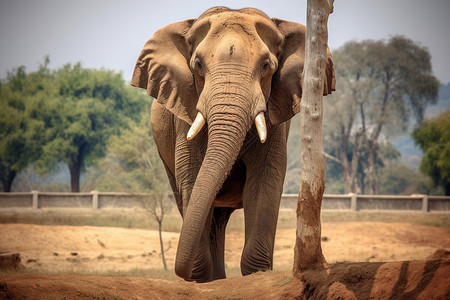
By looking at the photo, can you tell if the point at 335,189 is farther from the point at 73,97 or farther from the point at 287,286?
the point at 287,286

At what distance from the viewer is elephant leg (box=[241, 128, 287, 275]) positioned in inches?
308

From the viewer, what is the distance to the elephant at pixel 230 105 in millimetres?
6875

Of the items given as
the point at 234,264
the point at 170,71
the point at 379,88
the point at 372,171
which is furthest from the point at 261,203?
the point at 379,88

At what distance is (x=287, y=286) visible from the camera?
6.07m

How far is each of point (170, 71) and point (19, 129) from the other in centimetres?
3941

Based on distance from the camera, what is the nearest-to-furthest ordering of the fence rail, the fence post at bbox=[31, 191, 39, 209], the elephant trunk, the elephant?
the elephant trunk < the elephant < the fence post at bbox=[31, 191, 39, 209] < the fence rail

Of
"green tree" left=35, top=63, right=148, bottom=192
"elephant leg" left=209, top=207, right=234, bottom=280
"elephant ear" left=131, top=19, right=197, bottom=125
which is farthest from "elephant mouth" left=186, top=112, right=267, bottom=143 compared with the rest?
"green tree" left=35, top=63, right=148, bottom=192

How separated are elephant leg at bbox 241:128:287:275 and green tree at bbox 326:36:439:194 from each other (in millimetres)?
45084

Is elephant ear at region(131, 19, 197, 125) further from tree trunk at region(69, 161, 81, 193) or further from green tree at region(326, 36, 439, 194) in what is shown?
green tree at region(326, 36, 439, 194)

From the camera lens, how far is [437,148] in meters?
43.4

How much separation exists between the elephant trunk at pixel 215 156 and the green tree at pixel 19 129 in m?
39.7

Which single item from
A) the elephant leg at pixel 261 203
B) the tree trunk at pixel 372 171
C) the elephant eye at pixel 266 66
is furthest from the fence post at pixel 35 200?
the tree trunk at pixel 372 171

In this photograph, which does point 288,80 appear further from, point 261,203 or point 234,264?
point 234,264

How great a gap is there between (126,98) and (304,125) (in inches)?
1921
